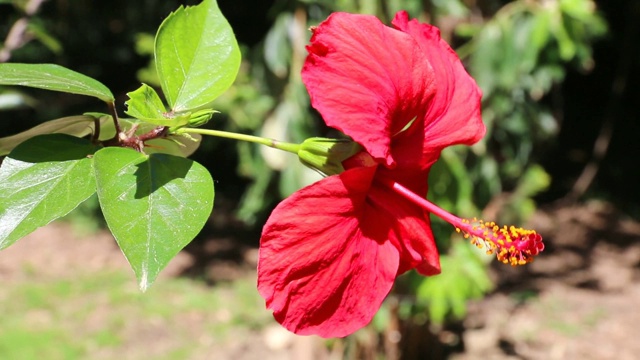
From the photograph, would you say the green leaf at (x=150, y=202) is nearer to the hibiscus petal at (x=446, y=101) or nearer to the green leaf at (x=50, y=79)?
the green leaf at (x=50, y=79)

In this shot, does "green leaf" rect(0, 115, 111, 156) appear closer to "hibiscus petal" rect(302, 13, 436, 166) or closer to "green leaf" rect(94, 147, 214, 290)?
"green leaf" rect(94, 147, 214, 290)

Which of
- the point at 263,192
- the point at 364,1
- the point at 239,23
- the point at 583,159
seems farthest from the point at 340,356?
the point at 583,159

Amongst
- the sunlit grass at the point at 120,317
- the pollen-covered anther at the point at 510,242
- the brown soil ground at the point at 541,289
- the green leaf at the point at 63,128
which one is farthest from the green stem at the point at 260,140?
the sunlit grass at the point at 120,317

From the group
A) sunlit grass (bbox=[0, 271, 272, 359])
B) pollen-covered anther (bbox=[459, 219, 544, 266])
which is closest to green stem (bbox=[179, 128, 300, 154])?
pollen-covered anther (bbox=[459, 219, 544, 266])

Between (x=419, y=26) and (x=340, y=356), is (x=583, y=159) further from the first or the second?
(x=419, y=26)

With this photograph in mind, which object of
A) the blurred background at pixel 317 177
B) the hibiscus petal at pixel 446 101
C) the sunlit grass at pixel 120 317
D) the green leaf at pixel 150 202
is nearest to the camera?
the green leaf at pixel 150 202

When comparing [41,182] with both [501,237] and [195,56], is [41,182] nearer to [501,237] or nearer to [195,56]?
[195,56]

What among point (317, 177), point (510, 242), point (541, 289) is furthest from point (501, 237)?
point (541, 289)
